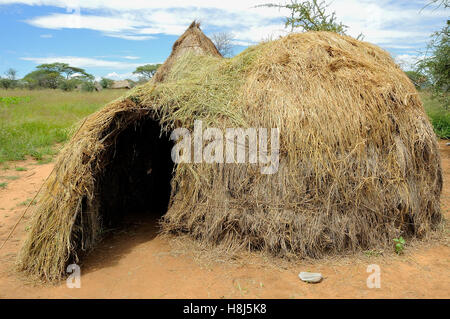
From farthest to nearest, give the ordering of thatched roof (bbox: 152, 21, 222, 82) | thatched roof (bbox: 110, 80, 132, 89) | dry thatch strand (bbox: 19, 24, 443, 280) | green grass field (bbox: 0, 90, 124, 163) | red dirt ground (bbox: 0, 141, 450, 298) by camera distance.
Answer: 1. thatched roof (bbox: 110, 80, 132, 89)
2. green grass field (bbox: 0, 90, 124, 163)
3. thatched roof (bbox: 152, 21, 222, 82)
4. dry thatch strand (bbox: 19, 24, 443, 280)
5. red dirt ground (bbox: 0, 141, 450, 298)

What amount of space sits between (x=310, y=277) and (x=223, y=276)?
3.11 feet

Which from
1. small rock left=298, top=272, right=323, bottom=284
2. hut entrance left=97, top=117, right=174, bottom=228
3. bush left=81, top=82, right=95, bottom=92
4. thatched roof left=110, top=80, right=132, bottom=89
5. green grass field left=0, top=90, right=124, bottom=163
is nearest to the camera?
small rock left=298, top=272, right=323, bottom=284

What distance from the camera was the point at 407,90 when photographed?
181 inches

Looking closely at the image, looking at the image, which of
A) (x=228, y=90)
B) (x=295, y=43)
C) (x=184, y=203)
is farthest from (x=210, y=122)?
(x=295, y=43)

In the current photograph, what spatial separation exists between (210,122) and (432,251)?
10.8ft

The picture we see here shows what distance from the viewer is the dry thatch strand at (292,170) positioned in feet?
12.8

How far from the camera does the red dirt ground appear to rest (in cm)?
341

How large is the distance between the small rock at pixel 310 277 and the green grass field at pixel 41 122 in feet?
13.1

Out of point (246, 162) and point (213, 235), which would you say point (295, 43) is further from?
point (213, 235)

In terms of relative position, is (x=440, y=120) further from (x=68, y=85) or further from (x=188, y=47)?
(x=68, y=85)

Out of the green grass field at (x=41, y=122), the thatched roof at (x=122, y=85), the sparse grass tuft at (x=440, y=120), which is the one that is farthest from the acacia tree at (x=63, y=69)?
the sparse grass tuft at (x=440, y=120)

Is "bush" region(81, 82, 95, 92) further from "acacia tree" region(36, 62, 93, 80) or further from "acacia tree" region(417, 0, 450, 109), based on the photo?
"acacia tree" region(417, 0, 450, 109)

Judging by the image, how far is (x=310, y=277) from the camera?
357cm

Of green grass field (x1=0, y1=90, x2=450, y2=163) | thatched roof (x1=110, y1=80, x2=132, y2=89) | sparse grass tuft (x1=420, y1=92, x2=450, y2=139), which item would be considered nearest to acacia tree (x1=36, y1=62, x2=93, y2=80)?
thatched roof (x1=110, y1=80, x2=132, y2=89)
